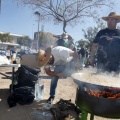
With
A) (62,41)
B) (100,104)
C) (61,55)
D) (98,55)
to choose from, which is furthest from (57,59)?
(62,41)

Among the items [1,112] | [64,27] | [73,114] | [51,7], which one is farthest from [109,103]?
[51,7]

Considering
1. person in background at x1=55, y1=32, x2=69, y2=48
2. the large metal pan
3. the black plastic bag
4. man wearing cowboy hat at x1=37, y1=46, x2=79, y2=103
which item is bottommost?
the black plastic bag

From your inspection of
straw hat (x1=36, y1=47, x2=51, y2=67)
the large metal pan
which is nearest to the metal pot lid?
the large metal pan

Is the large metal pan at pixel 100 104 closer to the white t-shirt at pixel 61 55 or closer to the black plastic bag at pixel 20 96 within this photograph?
the white t-shirt at pixel 61 55

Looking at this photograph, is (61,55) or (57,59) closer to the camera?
(61,55)

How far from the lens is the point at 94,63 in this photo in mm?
4145

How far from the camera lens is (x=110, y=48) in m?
4.00

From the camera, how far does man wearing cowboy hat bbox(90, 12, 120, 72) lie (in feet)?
12.9

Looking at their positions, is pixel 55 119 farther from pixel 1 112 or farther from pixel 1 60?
Result: pixel 1 60

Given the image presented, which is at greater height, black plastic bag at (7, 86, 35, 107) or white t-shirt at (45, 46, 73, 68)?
white t-shirt at (45, 46, 73, 68)

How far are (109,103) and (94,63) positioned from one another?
1752mm

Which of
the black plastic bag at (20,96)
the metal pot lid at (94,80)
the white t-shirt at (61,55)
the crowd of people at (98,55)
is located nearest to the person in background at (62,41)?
the crowd of people at (98,55)

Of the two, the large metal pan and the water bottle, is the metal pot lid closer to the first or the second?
the large metal pan

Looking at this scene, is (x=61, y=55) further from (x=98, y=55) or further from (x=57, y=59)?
(x=98, y=55)
